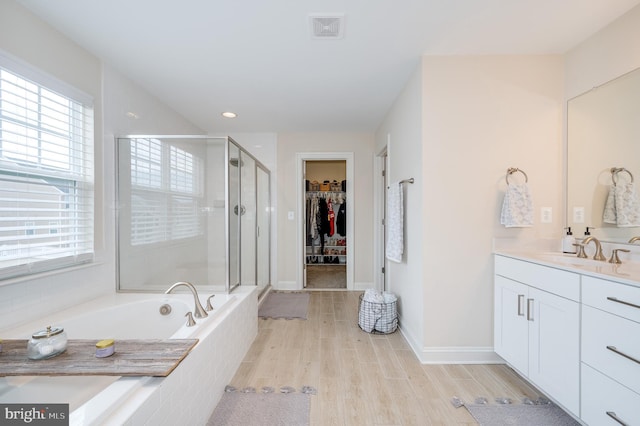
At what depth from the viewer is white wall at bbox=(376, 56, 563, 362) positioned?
2.04 m

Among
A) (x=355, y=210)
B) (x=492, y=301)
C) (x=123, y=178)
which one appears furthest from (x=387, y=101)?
(x=123, y=178)

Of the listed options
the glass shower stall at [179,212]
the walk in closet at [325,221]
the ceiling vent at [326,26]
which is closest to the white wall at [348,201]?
the walk in closet at [325,221]

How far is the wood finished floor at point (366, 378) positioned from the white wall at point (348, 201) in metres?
1.41

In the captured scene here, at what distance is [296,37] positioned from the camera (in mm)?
1809

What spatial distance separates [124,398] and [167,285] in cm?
169

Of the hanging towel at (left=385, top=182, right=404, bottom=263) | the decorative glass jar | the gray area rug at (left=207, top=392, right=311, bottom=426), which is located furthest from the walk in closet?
the decorative glass jar

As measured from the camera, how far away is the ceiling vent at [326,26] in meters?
1.63

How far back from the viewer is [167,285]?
2.51 m

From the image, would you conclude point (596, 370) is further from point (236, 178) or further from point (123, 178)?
point (123, 178)

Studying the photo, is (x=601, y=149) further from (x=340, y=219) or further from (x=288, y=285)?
(x=340, y=219)

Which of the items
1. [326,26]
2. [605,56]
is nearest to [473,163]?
[605,56]

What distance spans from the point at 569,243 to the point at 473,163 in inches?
34.0

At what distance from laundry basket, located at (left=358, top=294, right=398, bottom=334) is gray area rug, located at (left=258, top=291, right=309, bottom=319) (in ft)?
2.40

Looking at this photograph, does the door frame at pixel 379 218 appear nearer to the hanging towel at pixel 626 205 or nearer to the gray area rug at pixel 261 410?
the hanging towel at pixel 626 205
